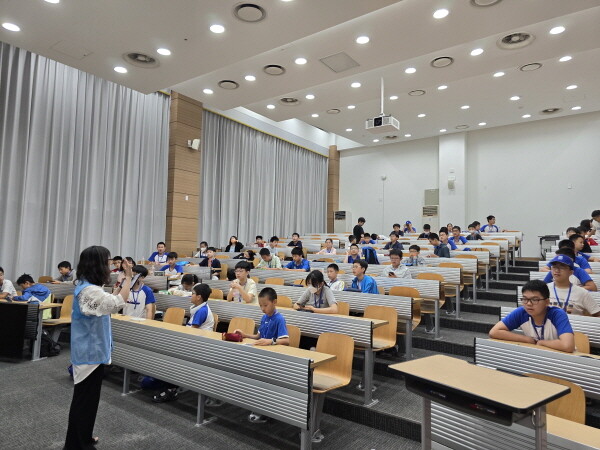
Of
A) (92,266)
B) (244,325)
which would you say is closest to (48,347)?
(244,325)

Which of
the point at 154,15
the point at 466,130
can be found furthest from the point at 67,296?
the point at 466,130

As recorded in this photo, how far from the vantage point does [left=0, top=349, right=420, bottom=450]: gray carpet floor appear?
10.1 feet

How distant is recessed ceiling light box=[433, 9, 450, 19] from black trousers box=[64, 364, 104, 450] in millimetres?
5891

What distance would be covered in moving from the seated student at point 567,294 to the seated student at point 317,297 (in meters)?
2.19

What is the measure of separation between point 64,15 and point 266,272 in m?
4.85

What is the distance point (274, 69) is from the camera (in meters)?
7.54

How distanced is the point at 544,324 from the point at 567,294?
1.07 metres

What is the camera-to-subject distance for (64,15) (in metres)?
5.36

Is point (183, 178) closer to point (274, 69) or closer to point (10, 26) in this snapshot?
point (274, 69)

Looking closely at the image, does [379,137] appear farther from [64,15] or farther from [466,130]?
[64,15]

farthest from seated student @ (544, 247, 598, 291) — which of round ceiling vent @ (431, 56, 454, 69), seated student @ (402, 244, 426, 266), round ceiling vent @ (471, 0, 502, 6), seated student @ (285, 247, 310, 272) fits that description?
round ceiling vent @ (431, 56, 454, 69)

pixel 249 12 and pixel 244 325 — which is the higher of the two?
pixel 249 12

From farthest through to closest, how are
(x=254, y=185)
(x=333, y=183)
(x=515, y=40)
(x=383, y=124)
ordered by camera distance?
(x=333, y=183) < (x=254, y=185) < (x=383, y=124) < (x=515, y=40)

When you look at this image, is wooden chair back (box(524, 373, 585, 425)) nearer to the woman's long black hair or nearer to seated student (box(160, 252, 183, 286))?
the woman's long black hair
